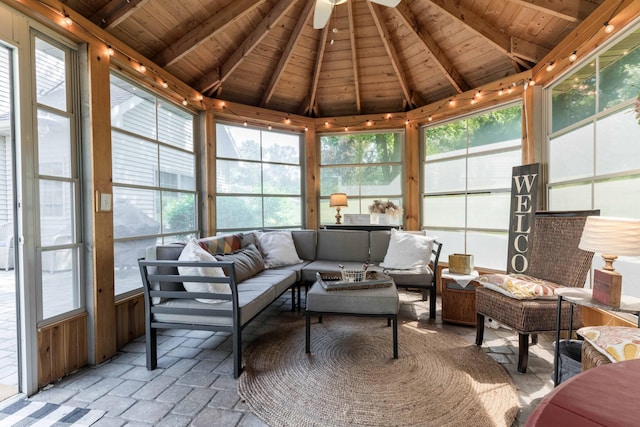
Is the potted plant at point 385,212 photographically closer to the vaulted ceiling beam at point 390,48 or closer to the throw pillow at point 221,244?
the vaulted ceiling beam at point 390,48

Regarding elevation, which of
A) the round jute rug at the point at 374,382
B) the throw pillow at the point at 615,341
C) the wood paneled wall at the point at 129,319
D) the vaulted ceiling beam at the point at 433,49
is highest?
the vaulted ceiling beam at the point at 433,49

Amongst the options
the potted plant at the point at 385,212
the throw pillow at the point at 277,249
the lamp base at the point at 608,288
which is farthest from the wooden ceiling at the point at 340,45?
the lamp base at the point at 608,288

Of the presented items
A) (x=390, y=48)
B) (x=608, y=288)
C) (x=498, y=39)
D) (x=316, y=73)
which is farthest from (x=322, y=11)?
(x=608, y=288)

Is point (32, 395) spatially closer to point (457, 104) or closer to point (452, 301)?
point (452, 301)

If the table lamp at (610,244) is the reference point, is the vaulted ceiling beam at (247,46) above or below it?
above

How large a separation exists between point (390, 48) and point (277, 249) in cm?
288

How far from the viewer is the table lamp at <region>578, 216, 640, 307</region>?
1619mm

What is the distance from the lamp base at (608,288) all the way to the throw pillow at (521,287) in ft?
1.48

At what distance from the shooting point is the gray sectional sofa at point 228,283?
217cm

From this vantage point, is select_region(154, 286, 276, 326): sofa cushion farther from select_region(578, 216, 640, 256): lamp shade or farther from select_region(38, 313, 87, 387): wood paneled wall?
select_region(578, 216, 640, 256): lamp shade

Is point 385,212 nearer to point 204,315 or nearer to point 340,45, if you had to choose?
point 340,45

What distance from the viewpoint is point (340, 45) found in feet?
12.7

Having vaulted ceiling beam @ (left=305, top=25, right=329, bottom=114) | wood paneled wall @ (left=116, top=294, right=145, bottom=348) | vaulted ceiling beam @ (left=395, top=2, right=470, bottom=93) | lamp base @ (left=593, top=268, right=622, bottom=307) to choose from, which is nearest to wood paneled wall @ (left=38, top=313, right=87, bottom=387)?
wood paneled wall @ (left=116, top=294, right=145, bottom=348)

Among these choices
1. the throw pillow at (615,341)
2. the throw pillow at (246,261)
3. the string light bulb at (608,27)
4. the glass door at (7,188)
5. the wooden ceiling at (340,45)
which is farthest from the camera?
the throw pillow at (246,261)
